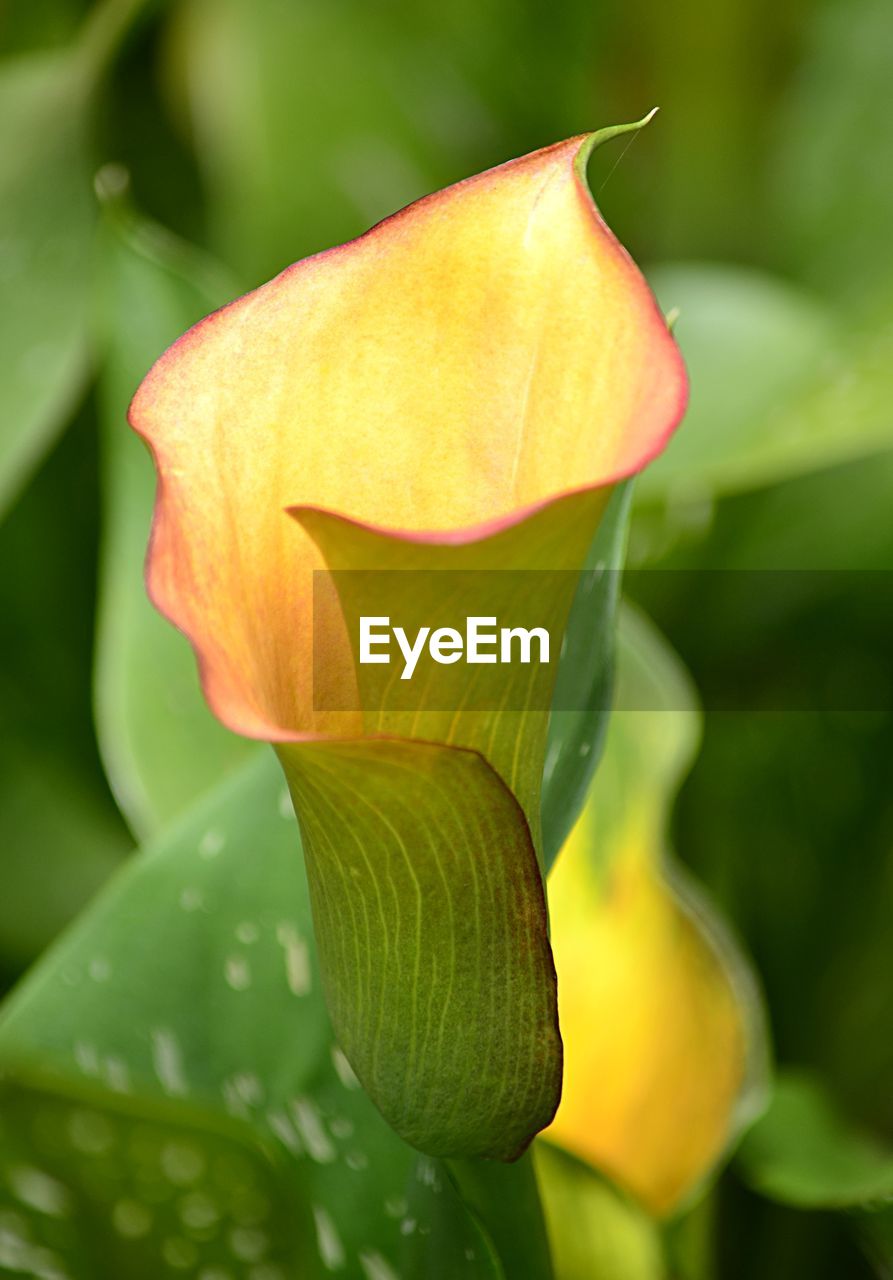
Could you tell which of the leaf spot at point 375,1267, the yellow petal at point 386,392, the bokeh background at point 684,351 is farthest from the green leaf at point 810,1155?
Result: the yellow petal at point 386,392

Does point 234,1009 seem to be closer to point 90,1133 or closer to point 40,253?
point 90,1133

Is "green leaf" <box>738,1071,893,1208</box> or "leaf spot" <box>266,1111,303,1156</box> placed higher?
"leaf spot" <box>266,1111,303,1156</box>

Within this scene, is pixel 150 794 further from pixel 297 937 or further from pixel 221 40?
pixel 221 40

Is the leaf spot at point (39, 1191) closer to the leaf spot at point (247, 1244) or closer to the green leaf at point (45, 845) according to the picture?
the leaf spot at point (247, 1244)

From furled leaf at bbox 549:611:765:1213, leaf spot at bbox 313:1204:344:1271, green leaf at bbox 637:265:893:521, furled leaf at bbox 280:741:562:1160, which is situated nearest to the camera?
furled leaf at bbox 280:741:562:1160

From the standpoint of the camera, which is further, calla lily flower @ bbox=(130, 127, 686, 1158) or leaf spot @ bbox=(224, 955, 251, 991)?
leaf spot @ bbox=(224, 955, 251, 991)

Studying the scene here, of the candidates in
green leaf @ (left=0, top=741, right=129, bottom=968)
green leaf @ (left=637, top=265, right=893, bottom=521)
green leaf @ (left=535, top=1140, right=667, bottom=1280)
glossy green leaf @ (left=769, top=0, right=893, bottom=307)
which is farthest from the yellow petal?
glossy green leaf @ (left=769, top=0, right=893, bottom=307)

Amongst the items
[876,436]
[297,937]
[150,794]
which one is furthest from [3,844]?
[876,436]

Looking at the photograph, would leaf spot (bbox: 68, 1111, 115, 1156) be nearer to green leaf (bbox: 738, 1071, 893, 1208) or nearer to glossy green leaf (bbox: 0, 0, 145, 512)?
green leaf (bbox: 738, 1071, 893, 1208)
